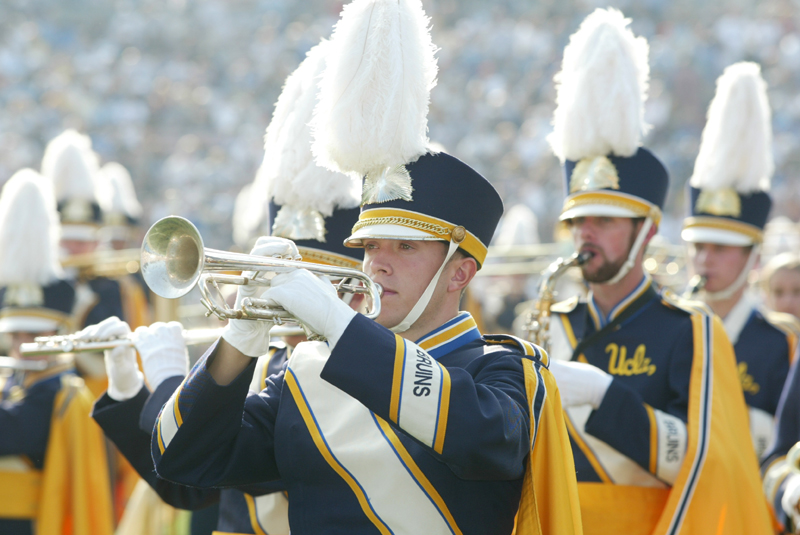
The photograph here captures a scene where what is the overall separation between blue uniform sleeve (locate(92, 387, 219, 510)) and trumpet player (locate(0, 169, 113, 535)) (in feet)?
6.10

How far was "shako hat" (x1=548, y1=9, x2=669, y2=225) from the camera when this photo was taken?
405 centimetres

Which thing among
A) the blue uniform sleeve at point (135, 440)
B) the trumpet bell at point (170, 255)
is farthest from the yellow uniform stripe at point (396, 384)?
the blue uniform sleeve at point (135, 440)

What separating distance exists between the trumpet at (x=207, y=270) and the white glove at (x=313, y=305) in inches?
1.7

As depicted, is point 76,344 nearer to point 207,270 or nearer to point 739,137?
point 207,270

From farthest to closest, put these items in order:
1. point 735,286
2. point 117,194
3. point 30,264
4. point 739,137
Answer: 1. point 117,194
2. point 30,264
3. point 735,286
4. point 739,137

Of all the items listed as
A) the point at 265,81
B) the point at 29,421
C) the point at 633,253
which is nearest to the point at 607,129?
the point at 633,253

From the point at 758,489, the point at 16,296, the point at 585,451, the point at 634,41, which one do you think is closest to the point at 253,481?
the point at 585,451

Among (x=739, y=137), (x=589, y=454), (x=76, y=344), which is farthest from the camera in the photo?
(x=739, y=137)

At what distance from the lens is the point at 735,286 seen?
5.14 m

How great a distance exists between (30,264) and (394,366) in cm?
436

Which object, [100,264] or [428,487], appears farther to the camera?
[100,264]

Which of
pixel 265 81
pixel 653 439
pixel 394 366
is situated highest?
pixel 265 81

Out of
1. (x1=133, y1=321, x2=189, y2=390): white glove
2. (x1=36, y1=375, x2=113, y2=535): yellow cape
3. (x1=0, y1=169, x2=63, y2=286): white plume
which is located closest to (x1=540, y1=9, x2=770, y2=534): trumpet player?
(x1=133, y1=321, x2=189, y2=390): white glove

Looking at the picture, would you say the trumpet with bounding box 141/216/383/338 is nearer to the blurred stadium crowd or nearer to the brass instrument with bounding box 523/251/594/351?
the brass instrument with bounding box 523/251/594/351
